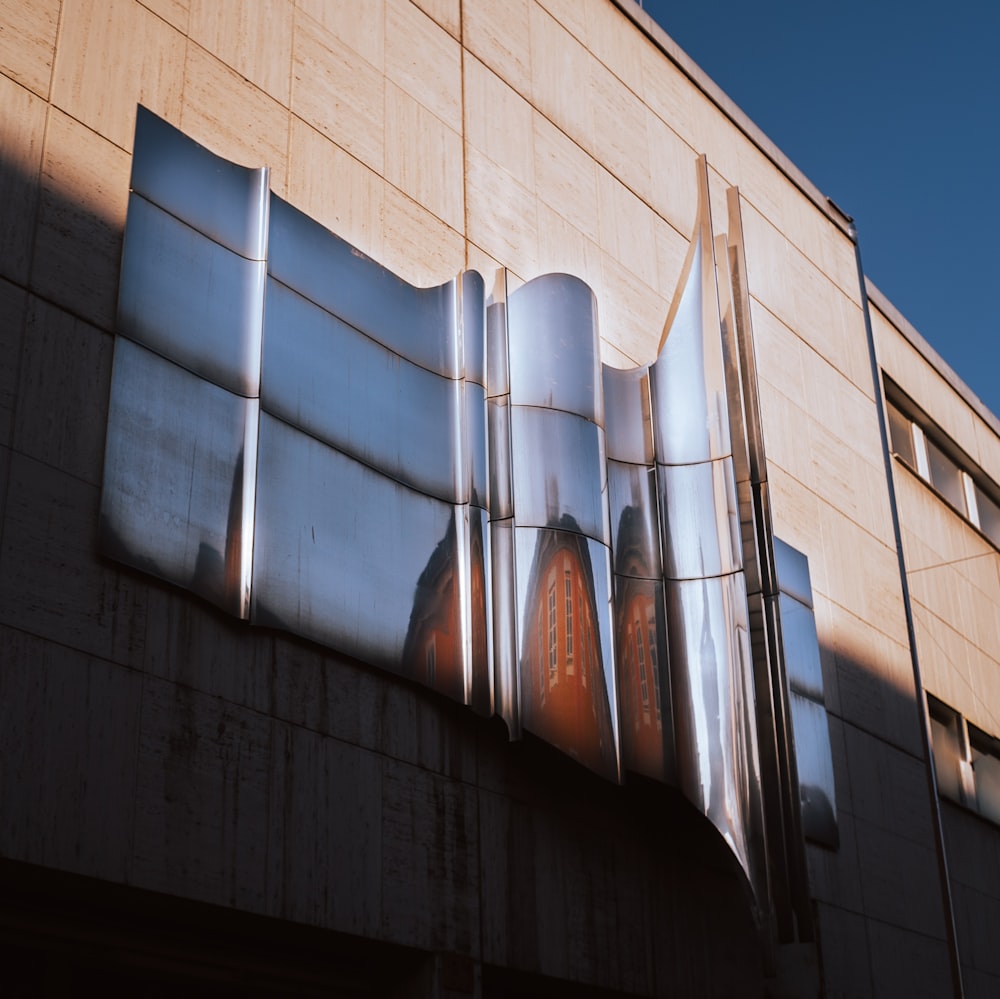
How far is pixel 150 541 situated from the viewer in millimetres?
9227

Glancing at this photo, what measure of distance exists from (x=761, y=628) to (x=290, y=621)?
454 cm

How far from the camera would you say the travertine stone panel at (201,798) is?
864 cm

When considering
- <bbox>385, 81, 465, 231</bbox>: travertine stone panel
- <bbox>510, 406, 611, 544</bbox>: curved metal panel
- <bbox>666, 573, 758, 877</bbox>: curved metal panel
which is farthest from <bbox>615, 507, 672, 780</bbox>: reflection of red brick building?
<bbox>385, 81, 465, 231</bbox>: travertine stone panel

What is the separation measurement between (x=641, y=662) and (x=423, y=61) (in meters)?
5.74

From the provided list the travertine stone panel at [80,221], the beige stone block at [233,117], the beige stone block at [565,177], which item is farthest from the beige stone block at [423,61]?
the travertine stone panel at [80,221]

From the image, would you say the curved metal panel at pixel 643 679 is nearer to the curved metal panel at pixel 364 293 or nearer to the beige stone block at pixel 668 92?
the curved metal panel at pixel 364 293

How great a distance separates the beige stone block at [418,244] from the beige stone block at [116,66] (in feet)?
7.06

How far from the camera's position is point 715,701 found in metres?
12.2

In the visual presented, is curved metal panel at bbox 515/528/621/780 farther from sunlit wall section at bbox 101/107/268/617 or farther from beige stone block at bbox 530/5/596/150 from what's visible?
beige stone block at bbox 530/5/596/150

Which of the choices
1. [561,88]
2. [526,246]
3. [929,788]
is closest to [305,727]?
[526,246]

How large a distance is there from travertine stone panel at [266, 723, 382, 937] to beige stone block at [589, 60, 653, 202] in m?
8.09

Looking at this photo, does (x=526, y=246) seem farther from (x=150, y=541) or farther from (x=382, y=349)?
(x=150, y=541)

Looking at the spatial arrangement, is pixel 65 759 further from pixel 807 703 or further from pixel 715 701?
pixel 807 703

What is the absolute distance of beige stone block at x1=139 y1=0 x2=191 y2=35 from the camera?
10945 mm
